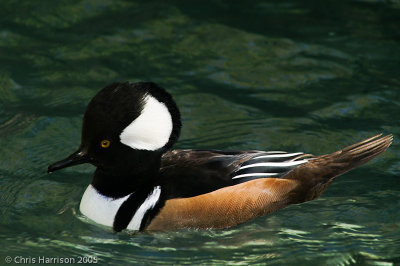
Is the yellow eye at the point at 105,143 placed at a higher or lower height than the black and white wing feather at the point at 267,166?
higher

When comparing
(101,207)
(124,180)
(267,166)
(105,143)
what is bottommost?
(101,207)

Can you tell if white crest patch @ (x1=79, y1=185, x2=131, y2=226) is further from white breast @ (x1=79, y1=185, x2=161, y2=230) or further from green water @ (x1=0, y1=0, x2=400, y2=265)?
green water @ (x1=0, y1=0, x2=400, y2=265)

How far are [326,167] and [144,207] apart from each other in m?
1.87

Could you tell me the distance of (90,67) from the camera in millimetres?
10078

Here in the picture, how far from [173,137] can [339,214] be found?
187cm

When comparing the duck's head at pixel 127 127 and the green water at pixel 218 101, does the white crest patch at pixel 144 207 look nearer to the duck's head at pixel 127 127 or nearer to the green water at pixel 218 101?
the green water at pixel 218 101

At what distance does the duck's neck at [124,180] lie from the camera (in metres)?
7.00

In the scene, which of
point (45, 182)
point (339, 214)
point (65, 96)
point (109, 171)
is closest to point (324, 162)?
point (339, 214)

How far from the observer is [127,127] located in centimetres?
661
